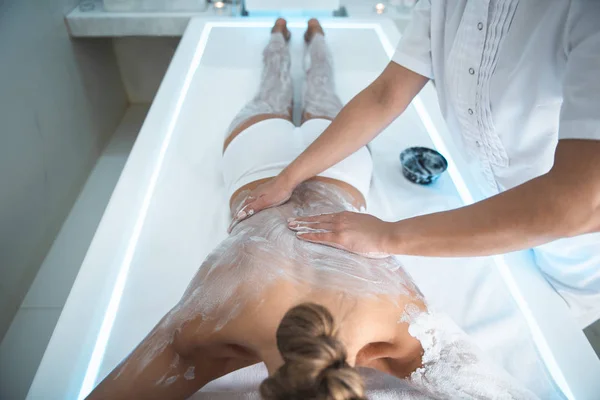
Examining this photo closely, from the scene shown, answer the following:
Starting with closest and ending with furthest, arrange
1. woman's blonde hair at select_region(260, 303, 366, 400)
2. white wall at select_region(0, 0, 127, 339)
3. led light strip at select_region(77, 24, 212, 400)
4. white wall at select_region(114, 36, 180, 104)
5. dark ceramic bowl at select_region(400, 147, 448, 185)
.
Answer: woman's blonde hair at select_region(260, 303, 366, 400) < led light strip at select_region(77, 24, 212, 400) < dark ceramic bowl at select_region(400, 147, 448, 185) < white wall at select_region(0, 0, 127, 339) < white wall at select_region(114, 36, 180, 104)

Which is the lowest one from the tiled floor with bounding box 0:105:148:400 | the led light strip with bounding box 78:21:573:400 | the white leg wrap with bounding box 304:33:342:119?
the tiled floor with bounding box 0:105:148:400

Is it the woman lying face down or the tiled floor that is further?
the tiled floor

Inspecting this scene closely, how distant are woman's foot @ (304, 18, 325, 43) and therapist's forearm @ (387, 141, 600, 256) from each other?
5.49ft

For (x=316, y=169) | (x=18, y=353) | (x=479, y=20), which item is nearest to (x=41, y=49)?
(x=18, y=353)

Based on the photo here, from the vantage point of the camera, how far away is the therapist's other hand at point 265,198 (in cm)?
115

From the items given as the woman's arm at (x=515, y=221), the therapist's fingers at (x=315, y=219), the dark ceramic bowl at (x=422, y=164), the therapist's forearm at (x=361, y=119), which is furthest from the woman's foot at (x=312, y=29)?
the woman's arm at (x=515, y=221)

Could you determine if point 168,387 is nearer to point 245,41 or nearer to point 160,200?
point 160,200

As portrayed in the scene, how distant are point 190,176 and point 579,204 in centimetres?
121

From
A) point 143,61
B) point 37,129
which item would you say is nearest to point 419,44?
point 37,129

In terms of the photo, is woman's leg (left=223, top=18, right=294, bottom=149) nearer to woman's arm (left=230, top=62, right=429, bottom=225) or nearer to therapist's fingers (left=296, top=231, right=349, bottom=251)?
woman's arm (left=230, top=62, right=429, bottom=225)

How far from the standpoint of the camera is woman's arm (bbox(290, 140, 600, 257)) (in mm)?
604

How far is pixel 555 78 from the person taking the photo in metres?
0.78

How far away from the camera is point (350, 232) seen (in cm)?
94

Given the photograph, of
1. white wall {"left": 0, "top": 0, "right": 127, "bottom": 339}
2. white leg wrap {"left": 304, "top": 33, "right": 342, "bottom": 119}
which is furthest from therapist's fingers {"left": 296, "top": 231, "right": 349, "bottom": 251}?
white wall {"left": 0, "top": 0, "right": 127, "bottom": 339}
